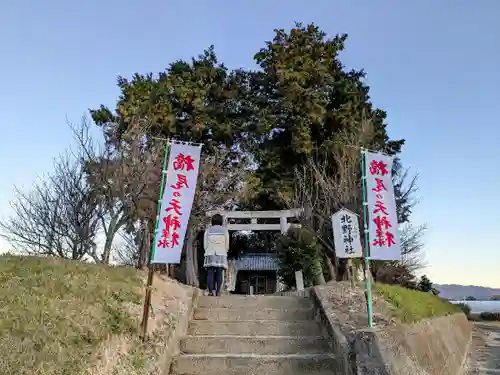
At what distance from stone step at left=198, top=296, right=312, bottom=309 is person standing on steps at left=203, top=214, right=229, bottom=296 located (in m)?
0.73

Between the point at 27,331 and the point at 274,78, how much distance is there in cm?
1647

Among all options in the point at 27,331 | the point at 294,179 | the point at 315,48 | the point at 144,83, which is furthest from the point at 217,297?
the point at 315,48

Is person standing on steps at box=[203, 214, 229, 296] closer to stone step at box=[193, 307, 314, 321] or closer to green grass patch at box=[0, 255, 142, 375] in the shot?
stone step at box=[193, 307, 314, 321]

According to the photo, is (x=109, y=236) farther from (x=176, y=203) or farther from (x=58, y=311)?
(x=58, y=311)

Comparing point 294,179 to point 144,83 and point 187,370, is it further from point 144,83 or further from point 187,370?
point 187,370

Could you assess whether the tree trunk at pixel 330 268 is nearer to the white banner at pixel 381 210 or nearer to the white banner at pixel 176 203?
the white banner at pixel 381 210

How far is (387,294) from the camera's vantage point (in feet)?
24.3

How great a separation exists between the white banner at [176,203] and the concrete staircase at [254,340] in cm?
124

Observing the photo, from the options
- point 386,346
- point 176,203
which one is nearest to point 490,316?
point 386,346

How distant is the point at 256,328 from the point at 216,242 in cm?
219

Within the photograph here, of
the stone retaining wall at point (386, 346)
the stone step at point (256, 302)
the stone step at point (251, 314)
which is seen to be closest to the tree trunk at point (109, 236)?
the stone step at point (256, 302)

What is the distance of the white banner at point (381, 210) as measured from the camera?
5648 mm

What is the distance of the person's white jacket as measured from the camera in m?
7.92

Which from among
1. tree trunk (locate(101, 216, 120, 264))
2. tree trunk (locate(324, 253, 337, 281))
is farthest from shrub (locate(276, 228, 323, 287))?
tree trunk (locate(101, 216, 120, 264))
